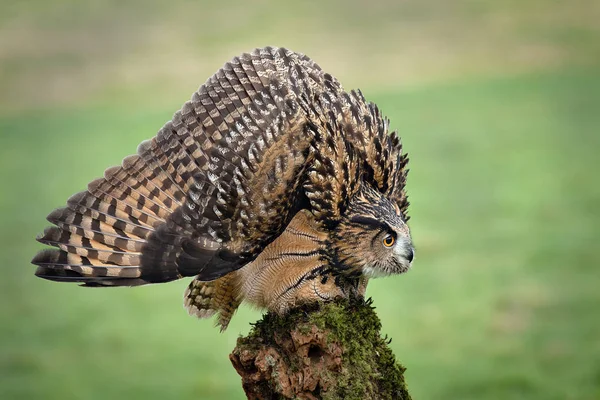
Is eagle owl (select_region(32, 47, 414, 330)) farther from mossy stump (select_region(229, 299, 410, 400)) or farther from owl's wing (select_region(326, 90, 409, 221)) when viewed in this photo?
mossy stump (select_region(229, 299, 410, 400))

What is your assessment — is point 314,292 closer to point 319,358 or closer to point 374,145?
point 319,358

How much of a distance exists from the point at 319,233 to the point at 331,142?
1.32 feet

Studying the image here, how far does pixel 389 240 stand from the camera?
3.76 meters

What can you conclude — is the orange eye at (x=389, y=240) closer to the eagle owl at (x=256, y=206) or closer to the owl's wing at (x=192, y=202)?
the eagle owl at (x=256, y=206)

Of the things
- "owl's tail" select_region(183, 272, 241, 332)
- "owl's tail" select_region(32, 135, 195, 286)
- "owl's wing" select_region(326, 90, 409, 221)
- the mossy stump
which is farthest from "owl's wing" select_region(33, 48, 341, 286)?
"owl's tail" select_region(183, 272, 241, 332)

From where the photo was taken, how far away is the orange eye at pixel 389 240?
12.3 feet

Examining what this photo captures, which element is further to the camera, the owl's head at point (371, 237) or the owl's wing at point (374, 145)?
the owl's wing at point (374, 145)

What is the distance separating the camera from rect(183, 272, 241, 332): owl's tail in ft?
13.8

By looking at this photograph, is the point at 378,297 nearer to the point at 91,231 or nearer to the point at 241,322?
the point at 241,322

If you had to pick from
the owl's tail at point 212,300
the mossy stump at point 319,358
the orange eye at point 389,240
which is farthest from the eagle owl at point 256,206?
the owl's tail at point 212,300

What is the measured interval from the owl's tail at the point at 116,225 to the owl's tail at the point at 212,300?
53 centimetres

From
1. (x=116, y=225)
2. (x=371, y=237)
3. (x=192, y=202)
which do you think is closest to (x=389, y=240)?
(x=371, y=237)

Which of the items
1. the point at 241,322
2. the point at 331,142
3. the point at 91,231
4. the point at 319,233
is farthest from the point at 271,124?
the point at 241,322

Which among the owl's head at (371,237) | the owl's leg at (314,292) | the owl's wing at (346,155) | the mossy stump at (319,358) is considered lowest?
the mossy stump at (319,358)
